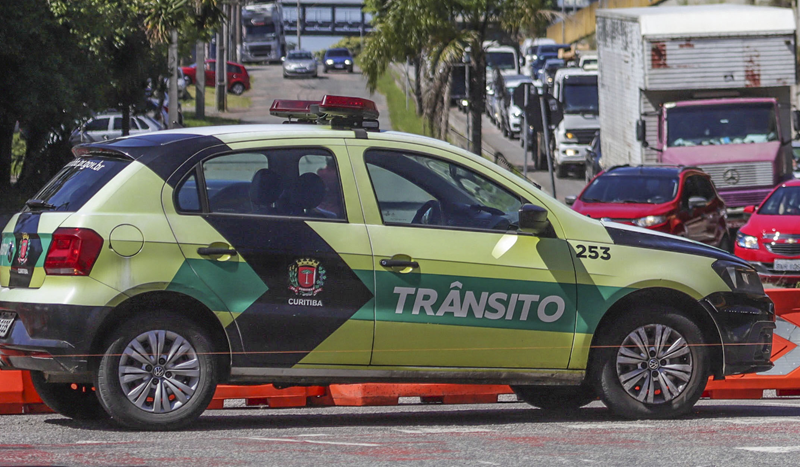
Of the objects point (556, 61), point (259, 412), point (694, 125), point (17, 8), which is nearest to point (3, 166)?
point (17, 8)

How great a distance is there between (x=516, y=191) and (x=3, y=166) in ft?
65.8

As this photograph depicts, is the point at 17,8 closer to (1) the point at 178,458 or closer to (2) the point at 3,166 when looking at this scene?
(2) the point at 3,166

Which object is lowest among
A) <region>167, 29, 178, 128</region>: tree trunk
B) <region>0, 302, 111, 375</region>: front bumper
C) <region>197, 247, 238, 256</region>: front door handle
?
<region>0, 302, 111, 375</region>: front bumper

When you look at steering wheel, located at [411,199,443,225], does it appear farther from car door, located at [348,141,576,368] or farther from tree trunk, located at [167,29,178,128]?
tree trunk, located at [167,29,178,128]

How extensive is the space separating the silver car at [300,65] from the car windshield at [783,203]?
46.2m

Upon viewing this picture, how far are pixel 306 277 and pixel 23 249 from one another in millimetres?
1462

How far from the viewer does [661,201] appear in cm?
1741

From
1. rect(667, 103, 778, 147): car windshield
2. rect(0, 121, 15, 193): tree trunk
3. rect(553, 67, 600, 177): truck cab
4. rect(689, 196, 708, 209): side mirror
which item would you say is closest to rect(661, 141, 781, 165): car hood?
rect(667, 103, 778, 147): car windshield

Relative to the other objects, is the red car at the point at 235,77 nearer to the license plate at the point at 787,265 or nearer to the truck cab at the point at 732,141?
the truck cab at the point at 732,141

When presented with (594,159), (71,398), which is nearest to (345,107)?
(71,398)

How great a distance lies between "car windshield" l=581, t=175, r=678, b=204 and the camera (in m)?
17.6

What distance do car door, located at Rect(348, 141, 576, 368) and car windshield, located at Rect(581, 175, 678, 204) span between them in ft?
36.4

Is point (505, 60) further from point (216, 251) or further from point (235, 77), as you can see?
point (216, 251)

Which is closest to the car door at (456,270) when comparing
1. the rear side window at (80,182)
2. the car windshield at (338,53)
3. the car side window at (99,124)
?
the rear side window at (80,182)
